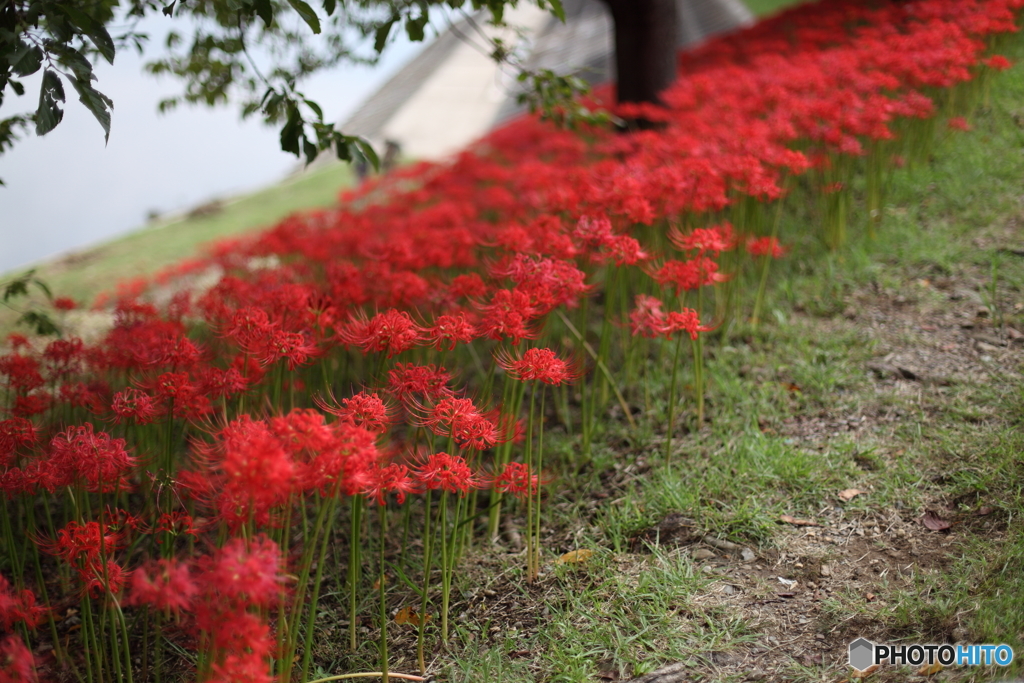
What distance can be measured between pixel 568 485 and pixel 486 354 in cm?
123

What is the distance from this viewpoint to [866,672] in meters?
1.91

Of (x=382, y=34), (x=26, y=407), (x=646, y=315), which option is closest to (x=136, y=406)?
(x=26, y=407)

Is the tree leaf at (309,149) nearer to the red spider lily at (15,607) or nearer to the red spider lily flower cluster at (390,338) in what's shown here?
the red spider lily flower cluster at (390,338)

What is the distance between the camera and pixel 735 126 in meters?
4.02

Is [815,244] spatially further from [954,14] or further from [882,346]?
[954,14]

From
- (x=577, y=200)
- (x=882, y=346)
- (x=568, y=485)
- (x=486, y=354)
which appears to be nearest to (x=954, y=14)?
(x=882, y=346)

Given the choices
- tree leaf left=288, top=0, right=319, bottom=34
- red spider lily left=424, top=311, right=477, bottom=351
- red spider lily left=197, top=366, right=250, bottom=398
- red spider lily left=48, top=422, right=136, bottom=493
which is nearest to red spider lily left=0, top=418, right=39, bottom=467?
red spider lily left=48, top=422, right=136, bottom=493

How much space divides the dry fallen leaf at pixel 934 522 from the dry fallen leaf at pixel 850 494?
20 cm

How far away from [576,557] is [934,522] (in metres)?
1.15

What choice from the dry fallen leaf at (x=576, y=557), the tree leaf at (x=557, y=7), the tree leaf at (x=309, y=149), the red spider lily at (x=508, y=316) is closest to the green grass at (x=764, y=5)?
the tree leaf at (x=557, y=7)

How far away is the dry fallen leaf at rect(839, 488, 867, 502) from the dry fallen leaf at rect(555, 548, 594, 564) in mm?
880

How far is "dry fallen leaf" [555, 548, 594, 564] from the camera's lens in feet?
8.05

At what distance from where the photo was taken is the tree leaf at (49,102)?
6.16ft

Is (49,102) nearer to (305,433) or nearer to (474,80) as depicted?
(305,433)
